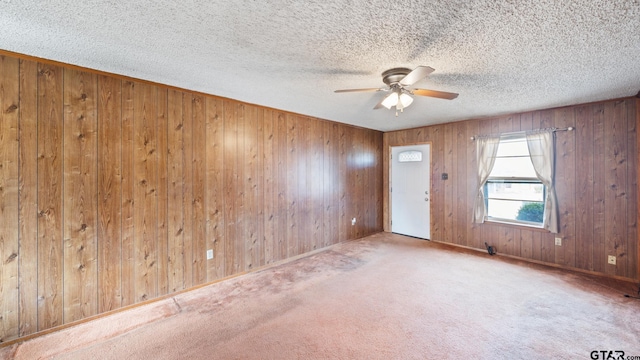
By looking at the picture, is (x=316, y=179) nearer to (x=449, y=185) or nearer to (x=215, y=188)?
(x=215, y=188)

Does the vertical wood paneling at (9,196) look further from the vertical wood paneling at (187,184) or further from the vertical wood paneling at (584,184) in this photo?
the vertical wood paneling at (584,184)

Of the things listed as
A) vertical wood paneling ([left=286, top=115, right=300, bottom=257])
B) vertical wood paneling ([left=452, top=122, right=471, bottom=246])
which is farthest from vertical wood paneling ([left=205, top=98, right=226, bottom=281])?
vertical wood paneling ([left=452, top=122, right=471, bottom=246])

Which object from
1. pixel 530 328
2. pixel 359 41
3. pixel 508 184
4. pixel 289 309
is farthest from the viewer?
pixel 508 184

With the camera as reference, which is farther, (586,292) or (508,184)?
(508,184)

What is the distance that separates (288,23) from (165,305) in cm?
294

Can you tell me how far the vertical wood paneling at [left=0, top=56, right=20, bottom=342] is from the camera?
6.61 ft

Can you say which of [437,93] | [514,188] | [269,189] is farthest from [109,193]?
[514,188]

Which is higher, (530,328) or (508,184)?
(508,184)

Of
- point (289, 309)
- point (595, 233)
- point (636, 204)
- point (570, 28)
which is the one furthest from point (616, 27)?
point (289, 309)

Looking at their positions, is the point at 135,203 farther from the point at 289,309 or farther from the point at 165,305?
the point at 289,309

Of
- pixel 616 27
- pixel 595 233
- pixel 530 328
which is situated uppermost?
pixel 616 27

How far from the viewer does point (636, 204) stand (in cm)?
313

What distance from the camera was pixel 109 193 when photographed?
8.07 ft

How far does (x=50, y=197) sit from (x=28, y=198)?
126 millimetres
